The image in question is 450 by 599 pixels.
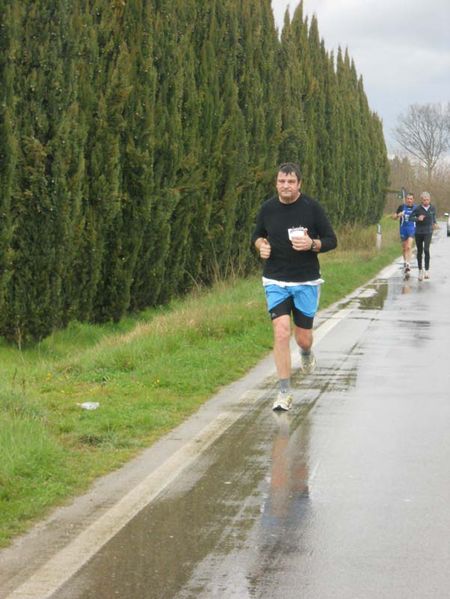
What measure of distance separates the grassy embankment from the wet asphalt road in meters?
0.62

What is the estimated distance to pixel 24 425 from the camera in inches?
320

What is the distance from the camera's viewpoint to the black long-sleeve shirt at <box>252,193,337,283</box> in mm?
9844

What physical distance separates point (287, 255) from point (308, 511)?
3663 mm

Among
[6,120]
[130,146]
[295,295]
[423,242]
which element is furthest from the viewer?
[423,242]

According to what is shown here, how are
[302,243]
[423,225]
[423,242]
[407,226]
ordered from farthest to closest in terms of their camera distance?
[407,226], [423,242], [423,225], [302,243]

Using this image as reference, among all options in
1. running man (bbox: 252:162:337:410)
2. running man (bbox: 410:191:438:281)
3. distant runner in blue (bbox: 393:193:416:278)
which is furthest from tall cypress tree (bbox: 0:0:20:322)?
distant runner in blue (bbox: 393:193:416:278)

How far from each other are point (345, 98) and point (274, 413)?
37335 mm

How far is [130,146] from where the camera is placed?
1725 centimetres

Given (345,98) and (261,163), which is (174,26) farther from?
(345,98)

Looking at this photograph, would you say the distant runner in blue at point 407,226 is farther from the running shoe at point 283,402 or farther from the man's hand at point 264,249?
the running shoe at point 283,402

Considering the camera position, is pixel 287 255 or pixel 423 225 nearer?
pixel 287 255

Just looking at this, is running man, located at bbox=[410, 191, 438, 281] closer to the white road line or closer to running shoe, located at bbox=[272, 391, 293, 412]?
running shoe, located at bbox=[272, 391, 293, 412]

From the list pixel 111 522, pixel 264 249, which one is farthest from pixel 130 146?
pixel 111 522

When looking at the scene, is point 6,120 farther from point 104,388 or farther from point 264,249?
point 264,249
